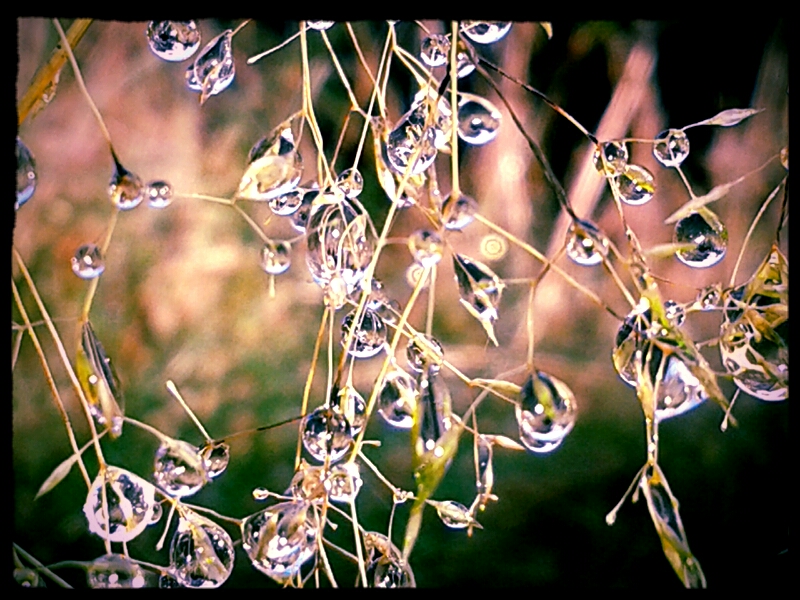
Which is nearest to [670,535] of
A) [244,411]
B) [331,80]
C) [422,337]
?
[422,337]

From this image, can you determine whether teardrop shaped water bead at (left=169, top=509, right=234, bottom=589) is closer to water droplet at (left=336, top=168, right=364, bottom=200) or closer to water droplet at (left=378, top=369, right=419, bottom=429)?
water droplet at (left=378, top=369, right=419, bottom=429)

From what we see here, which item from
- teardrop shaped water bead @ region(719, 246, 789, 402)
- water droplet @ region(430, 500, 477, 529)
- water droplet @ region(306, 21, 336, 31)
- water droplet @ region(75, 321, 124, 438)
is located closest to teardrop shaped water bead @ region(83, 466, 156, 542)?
water droplet @ region(75, 321, 124, 438)

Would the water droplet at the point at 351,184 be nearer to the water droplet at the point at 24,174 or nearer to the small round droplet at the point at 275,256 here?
the small round droplet at the point at 275,256

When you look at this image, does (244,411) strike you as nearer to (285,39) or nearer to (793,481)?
(285,39)

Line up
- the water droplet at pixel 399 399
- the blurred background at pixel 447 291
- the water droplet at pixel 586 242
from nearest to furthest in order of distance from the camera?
the water droplet at pixel 586 242, the water droplet at pixel 399 399, the blurred background at pixel 447 291

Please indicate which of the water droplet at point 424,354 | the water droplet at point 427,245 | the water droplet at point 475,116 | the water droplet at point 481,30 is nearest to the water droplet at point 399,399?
the water droplet at point 424,354
